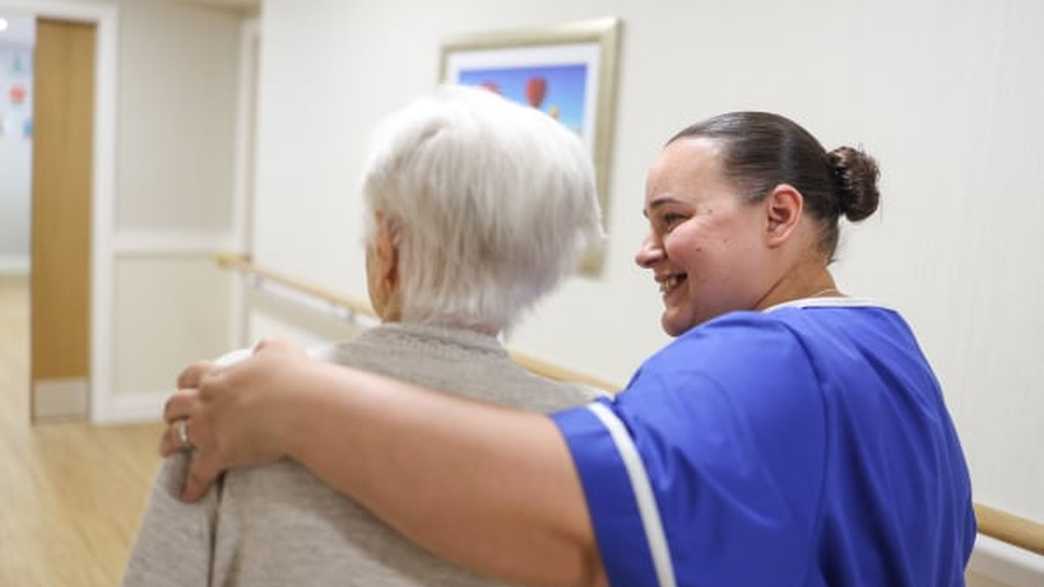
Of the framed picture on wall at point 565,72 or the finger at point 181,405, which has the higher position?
the framed picture on wall at point 565,72

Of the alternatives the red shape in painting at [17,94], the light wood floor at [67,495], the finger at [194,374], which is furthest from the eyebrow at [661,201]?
the red shape in painting at [17,94]

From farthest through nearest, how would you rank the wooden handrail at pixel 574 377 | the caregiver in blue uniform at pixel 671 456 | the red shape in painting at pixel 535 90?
the red shape in painting at pixel 535 90 < the wooden handrail at pixel 574 377 < the caregiver in blue uniform at pixel 671 456

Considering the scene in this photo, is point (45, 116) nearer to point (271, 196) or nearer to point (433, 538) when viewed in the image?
point (271, 196)

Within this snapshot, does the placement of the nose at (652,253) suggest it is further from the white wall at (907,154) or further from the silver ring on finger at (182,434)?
the silver ring on finger at (182,434)

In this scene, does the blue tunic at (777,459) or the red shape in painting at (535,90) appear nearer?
the blue tunic at (777,459)

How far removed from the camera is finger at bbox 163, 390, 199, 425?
854mm

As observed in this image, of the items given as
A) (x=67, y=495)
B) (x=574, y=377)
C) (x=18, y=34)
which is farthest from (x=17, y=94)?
(x=574, y=377)

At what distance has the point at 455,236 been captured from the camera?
0.83 m

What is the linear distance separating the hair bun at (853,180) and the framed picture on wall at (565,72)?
46.8 inches

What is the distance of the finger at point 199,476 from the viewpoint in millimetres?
830

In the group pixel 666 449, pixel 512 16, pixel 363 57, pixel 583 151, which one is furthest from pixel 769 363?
pixel 363 57

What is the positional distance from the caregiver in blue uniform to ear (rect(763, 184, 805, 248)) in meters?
0.10

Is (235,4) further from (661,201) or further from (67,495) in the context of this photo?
(661,201)

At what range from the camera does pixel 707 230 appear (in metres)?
1.08
